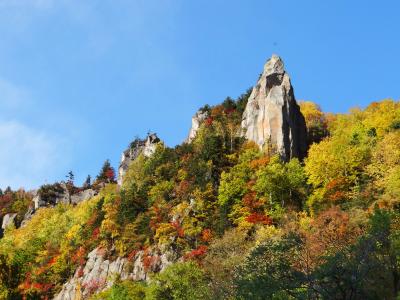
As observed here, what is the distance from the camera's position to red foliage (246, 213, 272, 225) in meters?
63.6

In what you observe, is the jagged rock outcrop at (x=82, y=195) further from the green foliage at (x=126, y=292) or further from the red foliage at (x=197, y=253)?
the green foliage at (x=126, y=292)

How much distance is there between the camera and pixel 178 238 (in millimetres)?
67125

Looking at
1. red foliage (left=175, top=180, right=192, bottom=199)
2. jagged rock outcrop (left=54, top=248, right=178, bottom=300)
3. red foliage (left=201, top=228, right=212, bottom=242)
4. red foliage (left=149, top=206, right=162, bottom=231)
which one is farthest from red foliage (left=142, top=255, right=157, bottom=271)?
red foliage (left=175, top=180, right=192, bottom=199)

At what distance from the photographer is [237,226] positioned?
66438 mm

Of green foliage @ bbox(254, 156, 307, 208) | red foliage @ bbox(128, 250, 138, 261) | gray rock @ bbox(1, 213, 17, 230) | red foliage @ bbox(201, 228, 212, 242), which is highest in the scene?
gray rock @ bbox(1, 213, 17, 230)

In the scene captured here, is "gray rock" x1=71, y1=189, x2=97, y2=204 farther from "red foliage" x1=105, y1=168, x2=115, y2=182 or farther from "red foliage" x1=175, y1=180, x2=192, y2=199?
"red foliage" x1=175, y1=180, x2=192, y2=199

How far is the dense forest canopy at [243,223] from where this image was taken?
3453 cm

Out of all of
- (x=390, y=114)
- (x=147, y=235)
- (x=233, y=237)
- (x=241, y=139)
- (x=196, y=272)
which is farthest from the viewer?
(x=241, y=139)

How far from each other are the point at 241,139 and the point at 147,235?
2323cm

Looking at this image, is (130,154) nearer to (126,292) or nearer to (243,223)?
(243,223)

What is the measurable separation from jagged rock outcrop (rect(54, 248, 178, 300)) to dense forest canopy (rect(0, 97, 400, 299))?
125 cm

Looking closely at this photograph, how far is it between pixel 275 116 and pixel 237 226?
22189mm

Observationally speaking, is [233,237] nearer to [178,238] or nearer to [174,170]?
[178,238]

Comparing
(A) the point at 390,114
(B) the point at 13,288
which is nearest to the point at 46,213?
(B) the point at 13,288
